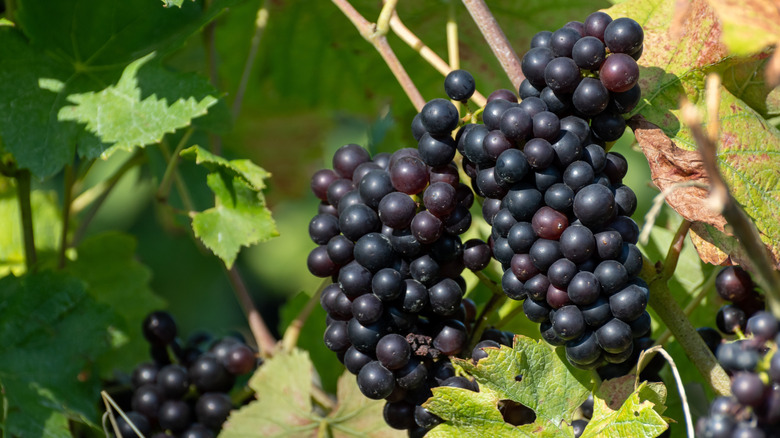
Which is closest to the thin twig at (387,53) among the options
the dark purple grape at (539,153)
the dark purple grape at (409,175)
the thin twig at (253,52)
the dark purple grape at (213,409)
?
the dark purple grape at (409,175)

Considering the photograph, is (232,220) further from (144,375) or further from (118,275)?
(118,275)

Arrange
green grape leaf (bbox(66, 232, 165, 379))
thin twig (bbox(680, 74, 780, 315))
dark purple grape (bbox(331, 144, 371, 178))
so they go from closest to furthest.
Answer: thin twig (bbox(680, 74, 780, 315)) < dark purple grape (bbox(331, 144, 371, 178)) < green grape leaf (bbox(66, 232, 165, 379))

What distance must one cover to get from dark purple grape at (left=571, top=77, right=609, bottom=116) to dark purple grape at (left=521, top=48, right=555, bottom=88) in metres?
0.05

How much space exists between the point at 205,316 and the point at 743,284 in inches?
94.0

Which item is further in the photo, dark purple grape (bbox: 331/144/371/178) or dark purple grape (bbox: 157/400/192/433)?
dark purple grape (bbox: 157/400/192/433)

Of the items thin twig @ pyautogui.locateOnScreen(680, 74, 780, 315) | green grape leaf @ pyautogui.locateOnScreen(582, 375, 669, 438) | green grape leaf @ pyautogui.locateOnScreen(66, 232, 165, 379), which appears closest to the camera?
thin twig @ pyautogui.locateOnScreen(680, 74, 780, 315)

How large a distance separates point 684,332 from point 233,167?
698 millimetres

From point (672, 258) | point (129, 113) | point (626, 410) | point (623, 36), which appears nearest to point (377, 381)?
point (626, 410)

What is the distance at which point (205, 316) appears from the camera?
10.0ft

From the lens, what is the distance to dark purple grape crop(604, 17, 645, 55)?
2.85 ft

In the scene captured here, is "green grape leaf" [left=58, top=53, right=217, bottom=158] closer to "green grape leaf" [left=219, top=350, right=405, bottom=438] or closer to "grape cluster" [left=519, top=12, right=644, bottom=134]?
"green grape leaf" [left=219, top=350, right=405, bottom=438]

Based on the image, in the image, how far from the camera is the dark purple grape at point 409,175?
941 millimetres

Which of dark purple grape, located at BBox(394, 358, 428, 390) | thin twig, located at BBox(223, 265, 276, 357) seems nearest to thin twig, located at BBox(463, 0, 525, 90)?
dark purple grape, located at BBox(394, 358, 428, 390)

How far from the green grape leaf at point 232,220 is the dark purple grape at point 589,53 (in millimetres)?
551
